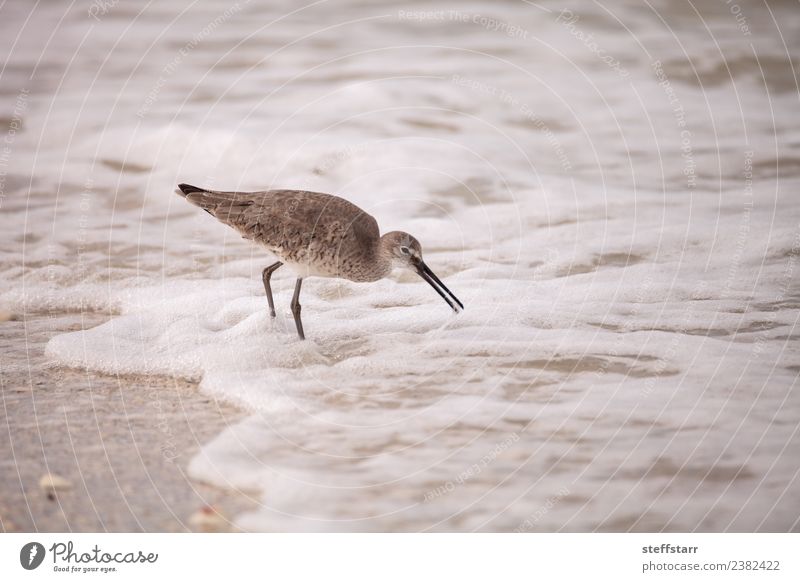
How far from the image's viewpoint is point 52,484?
4.44 m

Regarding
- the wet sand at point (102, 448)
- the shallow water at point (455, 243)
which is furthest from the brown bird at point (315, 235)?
the wet sand at point (102, 448)

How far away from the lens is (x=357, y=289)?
7.05 meters

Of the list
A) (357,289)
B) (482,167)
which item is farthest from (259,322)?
(482,167)

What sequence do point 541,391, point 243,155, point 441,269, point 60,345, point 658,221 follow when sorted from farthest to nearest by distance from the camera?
point 243,155 → point 658,221 → point 441,269 → point 60,345 → point 541,391

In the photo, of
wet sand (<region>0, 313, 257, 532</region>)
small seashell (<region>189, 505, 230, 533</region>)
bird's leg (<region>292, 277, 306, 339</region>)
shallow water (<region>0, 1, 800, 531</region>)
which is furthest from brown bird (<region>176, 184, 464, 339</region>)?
small seashell (<region>189, 505, 230, 533</region>)

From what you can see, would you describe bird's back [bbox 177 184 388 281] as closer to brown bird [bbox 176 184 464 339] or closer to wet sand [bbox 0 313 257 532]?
brown bird [bbox 176 184 464 339]

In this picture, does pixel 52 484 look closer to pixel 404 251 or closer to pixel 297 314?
pixel 297 314

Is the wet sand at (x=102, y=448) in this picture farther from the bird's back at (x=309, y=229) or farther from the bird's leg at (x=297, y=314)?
the bird's back at (x=309, y=229)

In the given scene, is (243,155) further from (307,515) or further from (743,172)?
(307,515)

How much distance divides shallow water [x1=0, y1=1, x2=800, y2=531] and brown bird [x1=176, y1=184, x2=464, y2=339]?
0.45 metres

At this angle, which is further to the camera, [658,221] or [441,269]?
[658,221]

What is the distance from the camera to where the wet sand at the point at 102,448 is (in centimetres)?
425

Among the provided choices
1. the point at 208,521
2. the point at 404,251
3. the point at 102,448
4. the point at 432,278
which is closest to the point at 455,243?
the point at 432,278

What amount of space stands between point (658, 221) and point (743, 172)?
4.96ft
